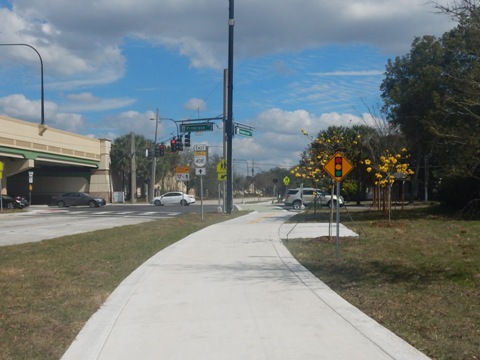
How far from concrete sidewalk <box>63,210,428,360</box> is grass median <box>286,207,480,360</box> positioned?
34cm

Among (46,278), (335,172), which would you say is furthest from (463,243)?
(46,278)

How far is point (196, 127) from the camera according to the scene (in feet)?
124

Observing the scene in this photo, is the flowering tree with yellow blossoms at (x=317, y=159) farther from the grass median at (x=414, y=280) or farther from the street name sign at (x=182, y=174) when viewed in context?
the street name sign at (x=182, y=174)

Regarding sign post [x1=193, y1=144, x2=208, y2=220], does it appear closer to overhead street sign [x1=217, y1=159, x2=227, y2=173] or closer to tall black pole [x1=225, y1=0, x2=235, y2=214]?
overhead street sign [x1=217, y1=159, x2=227, y2=173]

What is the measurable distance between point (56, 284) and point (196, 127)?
28524 millimetres

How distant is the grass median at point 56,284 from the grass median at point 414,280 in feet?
12.5

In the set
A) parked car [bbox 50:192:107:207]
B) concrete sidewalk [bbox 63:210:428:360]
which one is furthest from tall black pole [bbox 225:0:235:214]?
parked car [bbox 50:192:107:207]

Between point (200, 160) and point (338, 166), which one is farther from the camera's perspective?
point (200, 160)

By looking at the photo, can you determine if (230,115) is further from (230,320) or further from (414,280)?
(230,320)

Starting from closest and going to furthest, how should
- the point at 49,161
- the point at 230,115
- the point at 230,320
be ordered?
1. the point at 230,320
2. the point at 230,115
3. the point at 49,161

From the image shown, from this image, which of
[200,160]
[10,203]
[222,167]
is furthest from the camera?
[10,203]

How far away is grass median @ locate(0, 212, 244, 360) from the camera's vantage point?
6.30 meters

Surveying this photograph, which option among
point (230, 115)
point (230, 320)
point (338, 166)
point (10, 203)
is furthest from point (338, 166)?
point (10, 203)

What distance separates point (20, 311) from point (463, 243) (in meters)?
11.6
